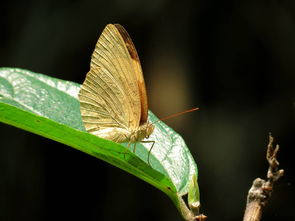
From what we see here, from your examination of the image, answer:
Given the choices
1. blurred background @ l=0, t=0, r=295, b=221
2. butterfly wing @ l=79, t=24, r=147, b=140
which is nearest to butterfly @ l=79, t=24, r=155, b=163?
butterfly wing @ l=79, t=24, r=147, b=140

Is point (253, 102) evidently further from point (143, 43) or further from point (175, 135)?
point (175, 135)

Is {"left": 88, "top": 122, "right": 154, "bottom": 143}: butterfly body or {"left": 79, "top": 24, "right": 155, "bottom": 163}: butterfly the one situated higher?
{"left": 79, "top": 24, "right": 155, "bottom": 163}: butterfly

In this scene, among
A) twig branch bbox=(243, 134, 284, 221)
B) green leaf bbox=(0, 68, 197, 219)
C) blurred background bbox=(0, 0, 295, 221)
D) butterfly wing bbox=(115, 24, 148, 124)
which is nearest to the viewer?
twig branch bbox=(243, 134, 284, 221)

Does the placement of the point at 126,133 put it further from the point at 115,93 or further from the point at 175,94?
the point at 175,94

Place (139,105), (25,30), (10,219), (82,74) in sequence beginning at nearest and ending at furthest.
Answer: (139,105), (10,219), (25,30), (82,74)

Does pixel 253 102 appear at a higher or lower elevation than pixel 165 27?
lower

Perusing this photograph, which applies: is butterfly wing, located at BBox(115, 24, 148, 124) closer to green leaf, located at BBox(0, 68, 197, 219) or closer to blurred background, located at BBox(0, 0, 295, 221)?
green leaf, located at BBox(0, 68, 197, 219)

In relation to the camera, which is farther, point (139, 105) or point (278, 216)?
point (278, 216)

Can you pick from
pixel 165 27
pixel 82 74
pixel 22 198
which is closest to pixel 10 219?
pixel 22 198
